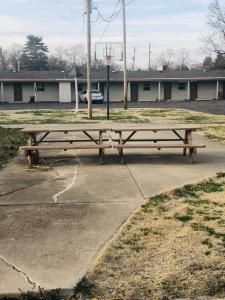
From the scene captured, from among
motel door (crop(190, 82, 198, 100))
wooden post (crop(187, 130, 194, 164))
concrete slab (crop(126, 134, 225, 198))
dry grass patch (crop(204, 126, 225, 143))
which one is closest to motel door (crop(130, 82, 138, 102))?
motel door (crop(190, 82, 198, 100))

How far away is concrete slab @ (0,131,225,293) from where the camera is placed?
13.3 feet

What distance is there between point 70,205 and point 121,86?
43448mm

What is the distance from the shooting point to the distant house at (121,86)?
47.2 m

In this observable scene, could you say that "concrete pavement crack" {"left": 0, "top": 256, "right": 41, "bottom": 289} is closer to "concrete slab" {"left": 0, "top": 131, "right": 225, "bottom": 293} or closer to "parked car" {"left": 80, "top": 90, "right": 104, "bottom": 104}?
"concrete slab" {"left": 0, "top": 131, "right": 225, "bottom": 293}

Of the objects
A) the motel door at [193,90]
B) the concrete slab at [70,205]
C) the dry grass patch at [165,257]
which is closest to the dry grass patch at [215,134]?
the concrete slab at [70,205]

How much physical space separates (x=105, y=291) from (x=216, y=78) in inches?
1909

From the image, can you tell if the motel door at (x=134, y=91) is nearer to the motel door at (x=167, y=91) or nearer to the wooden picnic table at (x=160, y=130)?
the motel door at (x=167, y=91)

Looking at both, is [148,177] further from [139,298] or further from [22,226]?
[139,298]

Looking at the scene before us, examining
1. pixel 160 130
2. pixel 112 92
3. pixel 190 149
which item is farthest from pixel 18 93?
pixel 190 149

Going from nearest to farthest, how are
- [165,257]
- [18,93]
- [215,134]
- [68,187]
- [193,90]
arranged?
[165,257] < [68,187] < [215,134] < [18,93] < [193,90]

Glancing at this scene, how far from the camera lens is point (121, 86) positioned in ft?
160

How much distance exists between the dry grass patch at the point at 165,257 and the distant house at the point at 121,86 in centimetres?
4211

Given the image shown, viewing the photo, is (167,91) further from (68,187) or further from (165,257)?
(165,257)

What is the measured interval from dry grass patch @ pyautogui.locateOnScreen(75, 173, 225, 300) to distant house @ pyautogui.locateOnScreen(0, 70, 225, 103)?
42107 mm
